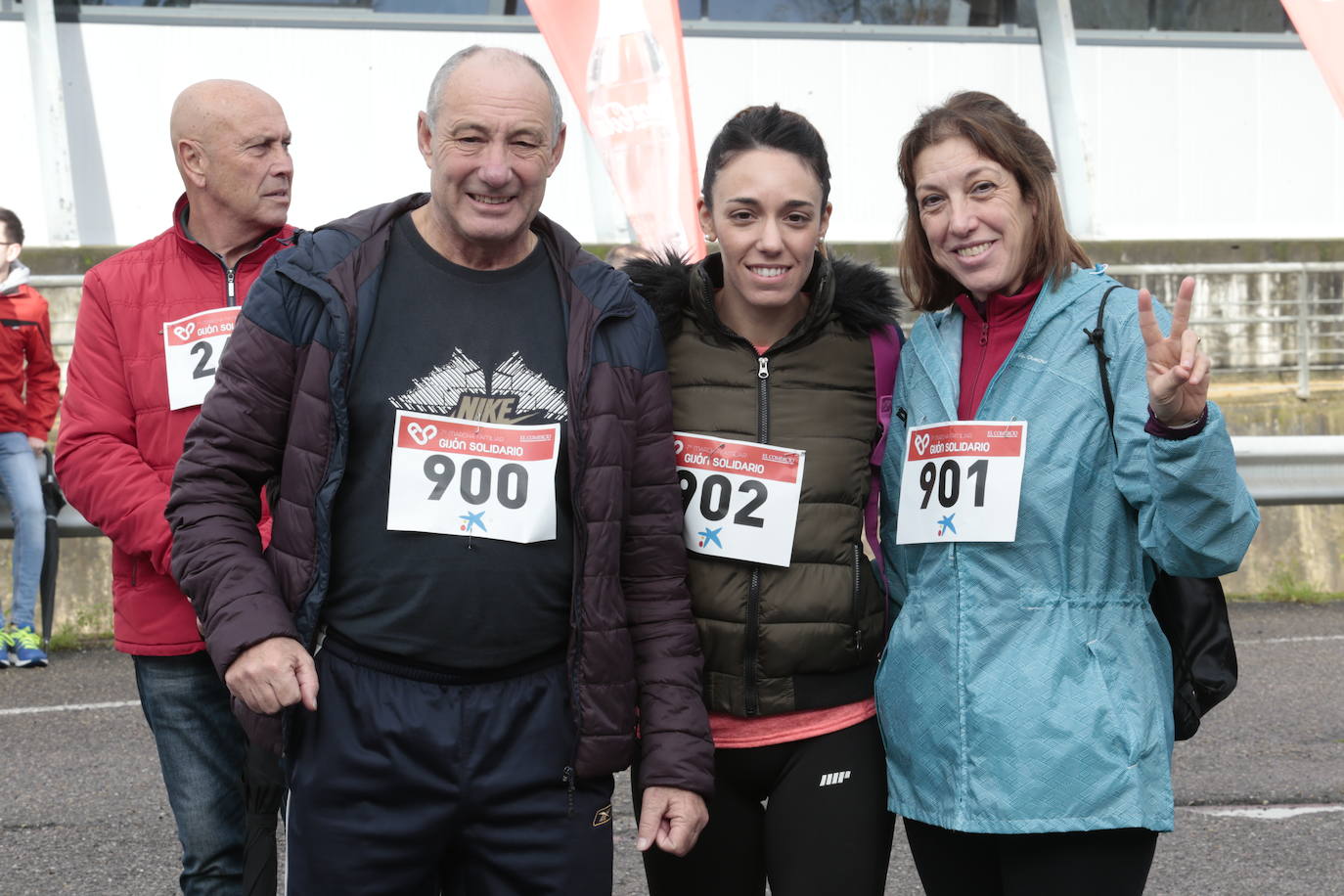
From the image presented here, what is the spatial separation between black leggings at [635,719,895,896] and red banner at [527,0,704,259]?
666 cm

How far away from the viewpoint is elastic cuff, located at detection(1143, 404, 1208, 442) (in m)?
2.23

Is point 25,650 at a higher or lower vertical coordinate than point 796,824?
lower

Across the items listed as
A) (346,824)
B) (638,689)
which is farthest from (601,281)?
(346,824)

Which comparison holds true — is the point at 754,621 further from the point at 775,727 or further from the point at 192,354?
the point at 192,354

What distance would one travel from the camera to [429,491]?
2.40m

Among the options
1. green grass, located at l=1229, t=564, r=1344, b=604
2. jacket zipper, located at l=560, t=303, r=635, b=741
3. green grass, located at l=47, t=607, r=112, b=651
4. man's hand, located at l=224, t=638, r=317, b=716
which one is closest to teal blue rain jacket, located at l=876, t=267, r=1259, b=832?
jacket zipper, located at l=560, t=303, r=635, b=741

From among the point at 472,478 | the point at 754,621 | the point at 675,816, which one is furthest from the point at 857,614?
the point at 472,478

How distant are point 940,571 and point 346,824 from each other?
3.59ft

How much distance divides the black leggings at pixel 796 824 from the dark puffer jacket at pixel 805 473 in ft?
0.31

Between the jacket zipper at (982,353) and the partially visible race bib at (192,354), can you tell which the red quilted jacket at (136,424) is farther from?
the jacket zipper at (982,353)

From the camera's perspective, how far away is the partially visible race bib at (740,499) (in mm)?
2641

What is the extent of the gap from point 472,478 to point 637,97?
7.41 meters

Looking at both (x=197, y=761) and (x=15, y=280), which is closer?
(x=197, y=761)

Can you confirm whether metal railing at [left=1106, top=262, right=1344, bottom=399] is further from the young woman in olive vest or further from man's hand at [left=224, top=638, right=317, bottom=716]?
man's hand at [left=224, top=638, right=317, bottom=716]
